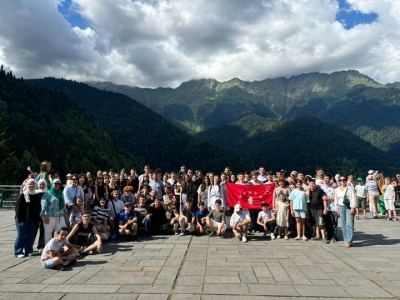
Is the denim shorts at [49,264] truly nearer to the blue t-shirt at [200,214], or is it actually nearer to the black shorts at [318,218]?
the blue t-shirt at [200,214]

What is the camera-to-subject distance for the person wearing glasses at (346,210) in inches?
364

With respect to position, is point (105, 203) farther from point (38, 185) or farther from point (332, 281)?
point (332, 281)

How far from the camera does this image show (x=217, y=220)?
1091 cm

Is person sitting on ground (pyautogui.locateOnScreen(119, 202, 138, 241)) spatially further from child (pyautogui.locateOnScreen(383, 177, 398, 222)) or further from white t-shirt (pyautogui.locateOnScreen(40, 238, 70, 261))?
child (pyautogui.locateOnScreen(383, 177, 398, 222))

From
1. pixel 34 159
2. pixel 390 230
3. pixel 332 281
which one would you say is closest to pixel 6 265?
pixel 332 281

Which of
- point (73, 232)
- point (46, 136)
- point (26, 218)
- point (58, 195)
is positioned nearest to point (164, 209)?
point (73, 232)

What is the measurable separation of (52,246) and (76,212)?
2237 mm

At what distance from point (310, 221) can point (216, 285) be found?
577 cm

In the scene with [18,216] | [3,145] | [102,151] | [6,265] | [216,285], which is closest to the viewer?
[216,285]

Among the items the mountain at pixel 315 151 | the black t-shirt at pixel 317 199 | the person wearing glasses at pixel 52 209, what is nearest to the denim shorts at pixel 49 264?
the person wearing glasses at pixel 52 209

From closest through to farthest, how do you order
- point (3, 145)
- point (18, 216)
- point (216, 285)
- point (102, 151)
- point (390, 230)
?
point (216, 285)
point (18, 216)
point (390, 230)
point (3, 145)
point (102, 151)

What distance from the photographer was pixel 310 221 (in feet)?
34.8

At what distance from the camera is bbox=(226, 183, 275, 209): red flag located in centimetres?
1177

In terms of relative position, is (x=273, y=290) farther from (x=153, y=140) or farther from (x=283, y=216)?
(x=153, y=140)
